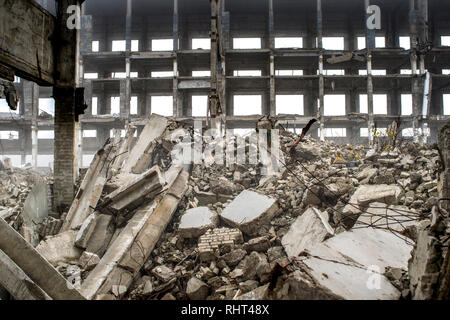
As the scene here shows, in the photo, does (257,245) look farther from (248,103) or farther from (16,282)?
(248,103)

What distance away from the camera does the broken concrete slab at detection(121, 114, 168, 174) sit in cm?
667

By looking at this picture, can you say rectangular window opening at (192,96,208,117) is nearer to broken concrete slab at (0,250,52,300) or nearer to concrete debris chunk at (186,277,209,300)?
concrete debris chunk at (186,277,209,300)

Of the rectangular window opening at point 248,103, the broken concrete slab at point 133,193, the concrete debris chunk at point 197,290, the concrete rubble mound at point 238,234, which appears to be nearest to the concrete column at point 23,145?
the rectangular window opening at point 248,103

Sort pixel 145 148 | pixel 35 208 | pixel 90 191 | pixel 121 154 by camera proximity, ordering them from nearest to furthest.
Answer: pixel 35 208 → pixel 90 191 → pixel 145 148 → pixel 121 154

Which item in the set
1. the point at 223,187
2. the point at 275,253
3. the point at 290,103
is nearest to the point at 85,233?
the point at 223,187

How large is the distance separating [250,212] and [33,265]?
2.97m

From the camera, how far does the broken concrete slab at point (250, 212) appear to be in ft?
14.6

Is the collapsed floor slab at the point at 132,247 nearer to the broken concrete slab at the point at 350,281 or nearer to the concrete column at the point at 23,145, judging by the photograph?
the broken concrete slab at the point at 350,281

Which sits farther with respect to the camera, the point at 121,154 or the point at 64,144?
the point at 121,154

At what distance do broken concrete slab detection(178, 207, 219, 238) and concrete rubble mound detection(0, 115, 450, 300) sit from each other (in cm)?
2

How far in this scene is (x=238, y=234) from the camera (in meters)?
4.32

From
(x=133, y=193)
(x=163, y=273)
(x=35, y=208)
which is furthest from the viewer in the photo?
(x=35, y=208)

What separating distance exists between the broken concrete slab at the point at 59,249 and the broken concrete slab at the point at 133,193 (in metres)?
0.70
